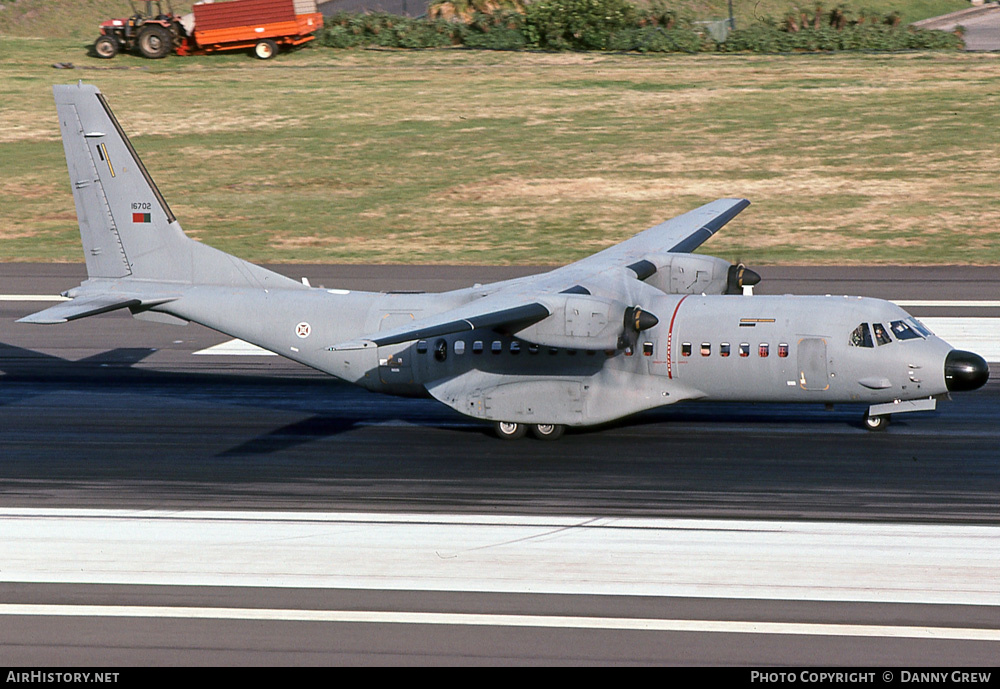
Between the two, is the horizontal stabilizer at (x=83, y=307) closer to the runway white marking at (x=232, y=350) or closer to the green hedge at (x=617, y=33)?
the runway white marking at (x=232, y=350)

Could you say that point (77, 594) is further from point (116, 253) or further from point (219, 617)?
point (116, 253)

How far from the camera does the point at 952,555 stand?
15922 millimetres

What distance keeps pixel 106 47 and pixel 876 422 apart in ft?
175

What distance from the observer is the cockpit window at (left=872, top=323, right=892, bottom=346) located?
66.4 feet

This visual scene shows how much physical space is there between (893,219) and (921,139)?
9850mm

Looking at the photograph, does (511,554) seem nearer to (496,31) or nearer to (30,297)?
(30,297)

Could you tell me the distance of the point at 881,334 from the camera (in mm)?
20297

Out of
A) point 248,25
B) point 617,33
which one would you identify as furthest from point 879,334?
point 248,25

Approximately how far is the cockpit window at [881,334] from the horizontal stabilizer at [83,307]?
1343 centimetres

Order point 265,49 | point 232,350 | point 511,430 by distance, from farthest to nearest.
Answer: point 265,49
point 232,350
point 511,430

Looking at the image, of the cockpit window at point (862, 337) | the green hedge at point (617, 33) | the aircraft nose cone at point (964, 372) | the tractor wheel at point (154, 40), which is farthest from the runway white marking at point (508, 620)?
the tractor wheel at point (154, 40)

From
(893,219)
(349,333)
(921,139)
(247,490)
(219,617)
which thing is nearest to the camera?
(219,617)

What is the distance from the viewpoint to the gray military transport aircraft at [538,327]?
19891mm
